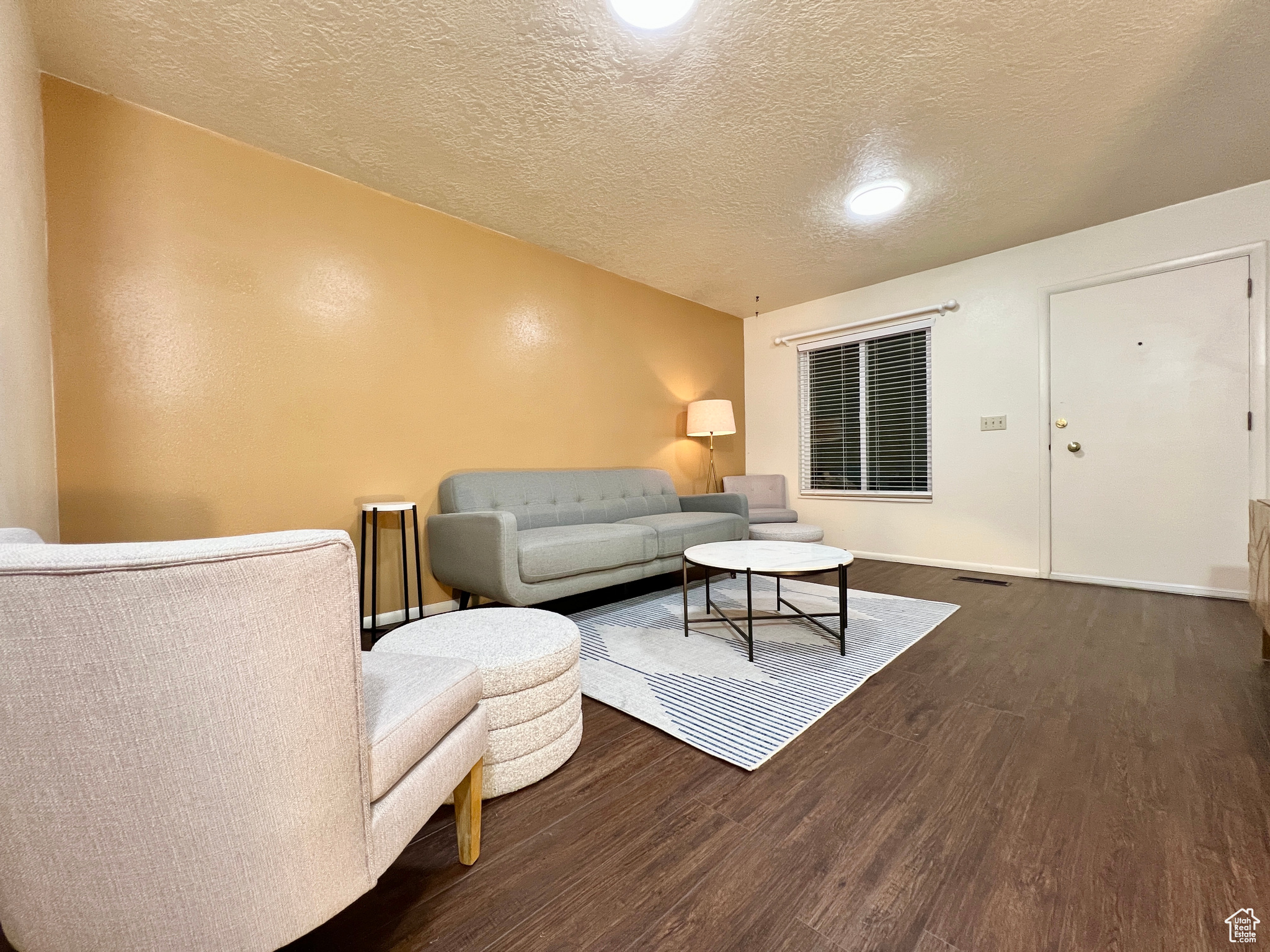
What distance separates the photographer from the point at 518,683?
127 centimetres

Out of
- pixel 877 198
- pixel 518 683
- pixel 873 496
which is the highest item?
pixel 877 198

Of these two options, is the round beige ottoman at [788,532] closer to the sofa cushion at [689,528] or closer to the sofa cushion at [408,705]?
the sofa cushion at [689,528]

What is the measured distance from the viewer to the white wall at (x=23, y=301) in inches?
55.1

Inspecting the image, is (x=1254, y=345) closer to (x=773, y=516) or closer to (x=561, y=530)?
(x=773, y=516)

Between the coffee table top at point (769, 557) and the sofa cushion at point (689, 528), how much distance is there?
16.6 inches

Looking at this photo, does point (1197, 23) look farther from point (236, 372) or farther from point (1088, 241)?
point (236, 372)

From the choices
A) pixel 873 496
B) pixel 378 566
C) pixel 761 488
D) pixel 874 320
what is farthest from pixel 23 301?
pixel 873 496

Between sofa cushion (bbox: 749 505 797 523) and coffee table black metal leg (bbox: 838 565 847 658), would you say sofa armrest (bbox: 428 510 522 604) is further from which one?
sofa cushion (bbox: 749 505 797 523)

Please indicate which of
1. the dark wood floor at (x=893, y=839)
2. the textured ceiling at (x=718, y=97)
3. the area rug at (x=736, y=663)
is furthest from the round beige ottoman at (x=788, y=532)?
the textured ceiling at (x=718, y=97)

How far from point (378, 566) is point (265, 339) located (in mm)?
1275

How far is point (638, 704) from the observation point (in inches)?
69.2

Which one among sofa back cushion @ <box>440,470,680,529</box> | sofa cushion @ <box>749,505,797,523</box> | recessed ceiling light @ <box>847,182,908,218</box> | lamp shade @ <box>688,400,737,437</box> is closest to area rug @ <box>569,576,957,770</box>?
sofa back cushion @ <box>440,470,680,529</box>

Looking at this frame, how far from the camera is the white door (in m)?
2.93

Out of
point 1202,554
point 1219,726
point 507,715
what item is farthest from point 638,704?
point 1202,554
